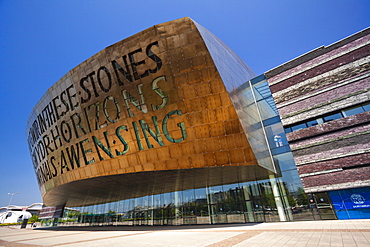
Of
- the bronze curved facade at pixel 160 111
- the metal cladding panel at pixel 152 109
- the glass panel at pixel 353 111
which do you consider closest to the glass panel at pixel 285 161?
the bronze curved facade at pixel 160 111

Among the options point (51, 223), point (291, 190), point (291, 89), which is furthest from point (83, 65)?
point (51, 223)

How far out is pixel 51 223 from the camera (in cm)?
5119

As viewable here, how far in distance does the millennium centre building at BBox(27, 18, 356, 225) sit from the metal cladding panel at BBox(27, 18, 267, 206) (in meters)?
0.08

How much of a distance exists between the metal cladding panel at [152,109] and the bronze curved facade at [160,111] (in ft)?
0.24

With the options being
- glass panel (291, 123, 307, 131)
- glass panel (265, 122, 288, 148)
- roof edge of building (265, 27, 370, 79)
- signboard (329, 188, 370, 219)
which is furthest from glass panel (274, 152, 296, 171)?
roof edge of building (265, 27, 370, 79)

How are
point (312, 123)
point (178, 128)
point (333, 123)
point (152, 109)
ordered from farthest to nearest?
point (312, 123) < point (333, 123) < point (152, 109) < point (178, 128)

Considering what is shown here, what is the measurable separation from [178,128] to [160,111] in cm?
200

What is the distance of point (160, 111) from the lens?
16.0m

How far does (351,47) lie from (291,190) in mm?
14159

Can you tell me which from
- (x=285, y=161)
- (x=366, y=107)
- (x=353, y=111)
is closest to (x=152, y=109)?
(x=285, y=161)

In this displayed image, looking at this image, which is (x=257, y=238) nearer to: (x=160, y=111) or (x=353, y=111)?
(x=160, y=111)

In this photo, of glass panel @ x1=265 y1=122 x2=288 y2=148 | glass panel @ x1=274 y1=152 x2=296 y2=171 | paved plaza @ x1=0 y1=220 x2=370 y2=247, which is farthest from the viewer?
glass panel @ x1=265 y1=122 x2=288 y2=148

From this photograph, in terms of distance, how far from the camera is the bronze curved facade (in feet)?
49.3

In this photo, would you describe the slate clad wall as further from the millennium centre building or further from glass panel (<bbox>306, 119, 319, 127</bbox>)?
the millennium centre building
